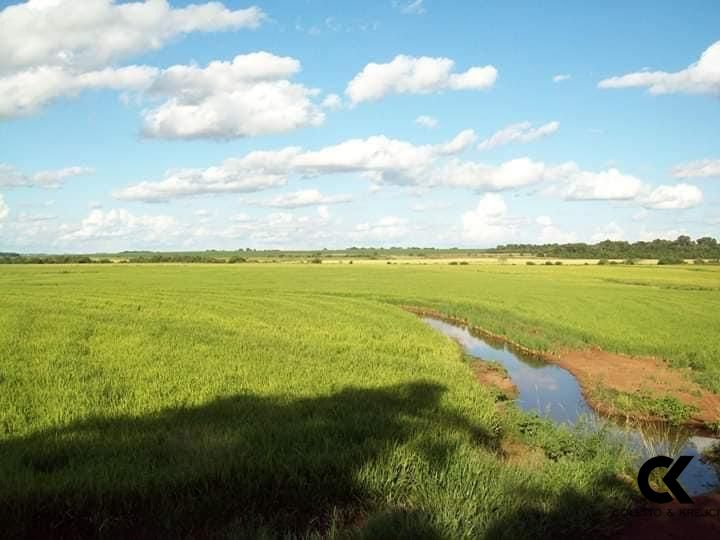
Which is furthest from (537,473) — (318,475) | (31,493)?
(31,493)

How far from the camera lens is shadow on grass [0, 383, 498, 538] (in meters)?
4.91

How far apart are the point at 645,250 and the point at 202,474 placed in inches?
5627

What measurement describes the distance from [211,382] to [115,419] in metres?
2.52

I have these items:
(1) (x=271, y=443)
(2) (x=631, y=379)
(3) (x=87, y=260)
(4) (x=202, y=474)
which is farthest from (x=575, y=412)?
(3) (x=87, y=260)

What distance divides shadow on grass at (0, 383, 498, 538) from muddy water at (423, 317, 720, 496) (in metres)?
3.83

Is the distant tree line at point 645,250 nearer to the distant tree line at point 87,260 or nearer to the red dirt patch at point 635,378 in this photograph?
the distant tree line at point 87,260

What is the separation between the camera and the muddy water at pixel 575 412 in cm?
865

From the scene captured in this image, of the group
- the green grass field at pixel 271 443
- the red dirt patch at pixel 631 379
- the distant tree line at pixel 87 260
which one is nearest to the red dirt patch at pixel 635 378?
the red dirt patch at pixel 631 379

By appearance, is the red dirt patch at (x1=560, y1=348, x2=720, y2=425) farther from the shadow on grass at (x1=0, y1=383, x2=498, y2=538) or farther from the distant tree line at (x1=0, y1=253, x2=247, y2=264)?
the distant tree line at (x1=0, y1=253, x2=247, y2=264)

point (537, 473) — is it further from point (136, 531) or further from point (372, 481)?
point (136, 531)

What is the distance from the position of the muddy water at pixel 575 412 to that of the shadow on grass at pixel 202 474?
3.83 meters

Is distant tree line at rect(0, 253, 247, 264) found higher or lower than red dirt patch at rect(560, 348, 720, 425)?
higher

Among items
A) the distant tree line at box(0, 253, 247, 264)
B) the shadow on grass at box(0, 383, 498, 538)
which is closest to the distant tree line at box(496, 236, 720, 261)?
the distant tree line at box(0, 253, 247, 264)

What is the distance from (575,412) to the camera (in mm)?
13008
